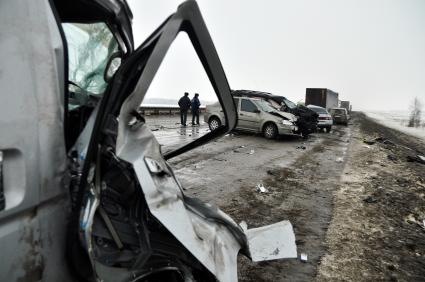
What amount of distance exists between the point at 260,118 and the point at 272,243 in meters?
12.8

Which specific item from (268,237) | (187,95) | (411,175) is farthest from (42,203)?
(187,95)

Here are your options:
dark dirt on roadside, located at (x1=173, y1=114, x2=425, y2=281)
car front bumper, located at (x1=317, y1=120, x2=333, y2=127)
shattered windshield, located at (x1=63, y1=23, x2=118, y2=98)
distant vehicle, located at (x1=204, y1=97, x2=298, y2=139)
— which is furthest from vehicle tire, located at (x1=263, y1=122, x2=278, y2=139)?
shattered windshield, located at (x1=63, y1=23, x2=118, y2=98)

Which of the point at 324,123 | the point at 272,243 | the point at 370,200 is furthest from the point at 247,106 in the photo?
the point at 272,243

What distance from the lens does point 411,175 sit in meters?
9.95

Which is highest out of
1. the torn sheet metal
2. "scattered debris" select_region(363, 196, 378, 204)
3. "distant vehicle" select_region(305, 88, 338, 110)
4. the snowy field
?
"distant vehicle" select_region(305, 88, 338, 110)

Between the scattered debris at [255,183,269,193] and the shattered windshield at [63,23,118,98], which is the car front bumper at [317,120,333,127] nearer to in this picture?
the scattered debris at [255,183,269,193]

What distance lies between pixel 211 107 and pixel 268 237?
44.4ft

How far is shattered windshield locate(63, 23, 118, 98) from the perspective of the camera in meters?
2.38

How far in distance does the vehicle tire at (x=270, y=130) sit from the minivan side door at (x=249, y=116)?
362mm

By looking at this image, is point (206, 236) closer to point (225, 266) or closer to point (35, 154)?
point (225, 266)

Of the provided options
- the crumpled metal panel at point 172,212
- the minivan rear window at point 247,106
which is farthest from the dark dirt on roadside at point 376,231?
the minivan rear window at point 247,106

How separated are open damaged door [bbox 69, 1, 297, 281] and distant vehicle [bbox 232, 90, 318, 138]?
14.9 m

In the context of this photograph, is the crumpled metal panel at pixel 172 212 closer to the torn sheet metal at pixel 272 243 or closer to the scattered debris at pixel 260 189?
the torn sheet metal at pixel 272 243

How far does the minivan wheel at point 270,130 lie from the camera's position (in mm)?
15594
